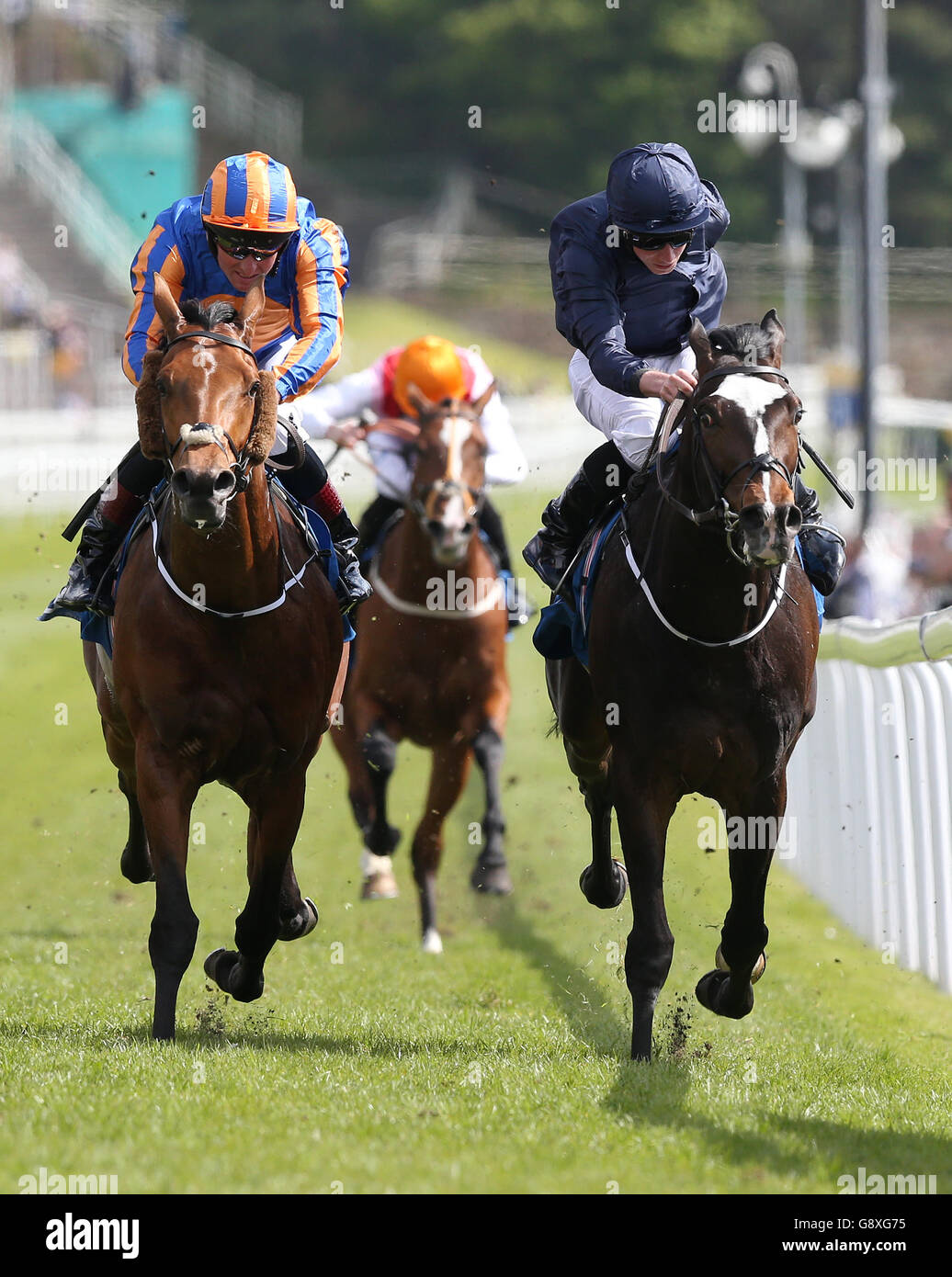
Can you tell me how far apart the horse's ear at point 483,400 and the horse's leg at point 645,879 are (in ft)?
11.1

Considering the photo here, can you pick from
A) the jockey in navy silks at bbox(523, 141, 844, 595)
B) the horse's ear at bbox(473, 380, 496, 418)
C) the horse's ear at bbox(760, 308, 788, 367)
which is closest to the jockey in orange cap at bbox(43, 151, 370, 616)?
the jockey in navy silks at bbox(523, 141, 844, 595)

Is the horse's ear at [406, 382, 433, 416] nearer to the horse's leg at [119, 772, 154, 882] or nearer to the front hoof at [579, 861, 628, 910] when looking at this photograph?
the horse's leg at [119, 772, 154, 882]

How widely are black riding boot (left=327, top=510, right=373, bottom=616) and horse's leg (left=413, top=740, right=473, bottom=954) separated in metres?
2.29

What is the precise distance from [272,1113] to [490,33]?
46.0 meters

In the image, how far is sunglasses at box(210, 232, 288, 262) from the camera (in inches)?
239

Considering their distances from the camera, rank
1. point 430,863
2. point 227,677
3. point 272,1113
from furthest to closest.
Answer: point 430,863 < point 227,677 < point 272,1113

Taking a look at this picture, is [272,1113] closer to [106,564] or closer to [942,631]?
[106,564]

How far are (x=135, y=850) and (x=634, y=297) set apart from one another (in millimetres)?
3145

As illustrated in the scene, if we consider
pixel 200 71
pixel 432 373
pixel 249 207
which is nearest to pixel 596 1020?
pixel 249 207

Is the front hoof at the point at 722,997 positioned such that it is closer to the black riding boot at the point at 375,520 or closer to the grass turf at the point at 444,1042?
the grass turf at the point at 444,1042

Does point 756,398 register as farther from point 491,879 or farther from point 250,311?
point 491,879

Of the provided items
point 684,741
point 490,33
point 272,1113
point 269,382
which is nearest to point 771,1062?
point 684,741

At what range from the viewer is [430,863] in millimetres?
8727

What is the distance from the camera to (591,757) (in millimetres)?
7230
